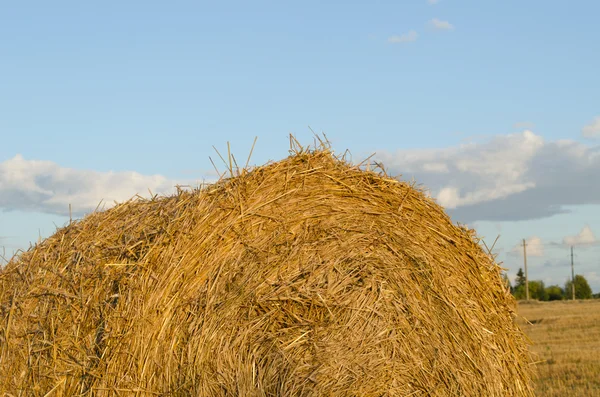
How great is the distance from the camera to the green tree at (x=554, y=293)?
186 ft

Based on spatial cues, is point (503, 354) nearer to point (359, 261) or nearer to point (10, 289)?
point (359, 261)

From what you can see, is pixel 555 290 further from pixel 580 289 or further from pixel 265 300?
pixel 265 300

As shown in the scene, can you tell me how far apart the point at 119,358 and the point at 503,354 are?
3229 millimetres

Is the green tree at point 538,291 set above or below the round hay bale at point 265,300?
above

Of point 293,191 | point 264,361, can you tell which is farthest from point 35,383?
point 293,191

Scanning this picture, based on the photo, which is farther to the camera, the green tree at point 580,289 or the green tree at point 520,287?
the green tree at point 580,289

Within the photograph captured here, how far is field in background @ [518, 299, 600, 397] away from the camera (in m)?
8.78

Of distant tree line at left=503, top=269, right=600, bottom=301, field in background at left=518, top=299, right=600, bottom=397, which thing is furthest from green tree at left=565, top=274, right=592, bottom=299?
field in background at left=518, top=299, right=600, bottom=397

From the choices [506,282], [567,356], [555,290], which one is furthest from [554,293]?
[506,282]

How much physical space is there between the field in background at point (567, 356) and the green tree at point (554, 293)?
125 ft

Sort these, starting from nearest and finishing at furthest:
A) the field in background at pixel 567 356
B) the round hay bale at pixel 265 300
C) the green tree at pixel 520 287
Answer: the round hay bale at pixel 265 300 < the field in background at pixel 567 356 < the green tree at pixel 520 287

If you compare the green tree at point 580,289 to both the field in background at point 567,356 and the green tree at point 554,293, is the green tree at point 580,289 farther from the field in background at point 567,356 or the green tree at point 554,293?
the field in background at point 567,356

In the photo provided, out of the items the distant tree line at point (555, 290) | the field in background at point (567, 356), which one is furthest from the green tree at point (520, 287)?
the field in background at point (567, 356)

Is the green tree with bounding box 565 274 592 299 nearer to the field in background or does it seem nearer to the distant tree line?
the distant tree line
